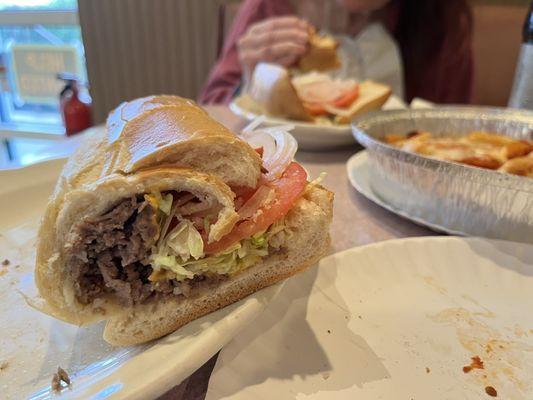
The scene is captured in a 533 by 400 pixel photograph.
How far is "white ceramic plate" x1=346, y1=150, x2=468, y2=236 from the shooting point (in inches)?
40.1

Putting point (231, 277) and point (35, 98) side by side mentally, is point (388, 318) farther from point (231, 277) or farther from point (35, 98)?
point (35, 98)

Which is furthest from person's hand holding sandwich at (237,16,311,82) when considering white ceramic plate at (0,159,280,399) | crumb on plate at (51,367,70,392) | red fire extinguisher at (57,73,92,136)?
red fire extinguisher at (57,73,92,136)

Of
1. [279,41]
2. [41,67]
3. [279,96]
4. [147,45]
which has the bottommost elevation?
[41,67]

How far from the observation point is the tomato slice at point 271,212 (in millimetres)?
656

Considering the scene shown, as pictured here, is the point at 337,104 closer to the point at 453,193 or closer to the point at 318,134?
the point at 318,134

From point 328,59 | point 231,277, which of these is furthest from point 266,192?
point 328,59

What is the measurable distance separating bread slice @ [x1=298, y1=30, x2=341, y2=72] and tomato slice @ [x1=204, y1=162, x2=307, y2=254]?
1544 millimetres

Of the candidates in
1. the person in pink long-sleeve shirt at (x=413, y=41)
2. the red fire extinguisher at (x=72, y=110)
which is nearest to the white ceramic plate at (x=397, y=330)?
the person in pink long-sleeve shirt at (x=413, y=41)

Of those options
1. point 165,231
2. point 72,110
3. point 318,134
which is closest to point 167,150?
point 165,231

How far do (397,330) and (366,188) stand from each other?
0.54 metres

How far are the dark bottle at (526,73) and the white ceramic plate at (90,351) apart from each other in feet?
4.78

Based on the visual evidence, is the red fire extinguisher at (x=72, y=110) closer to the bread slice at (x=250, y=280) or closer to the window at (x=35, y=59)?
the window at (x=35, y=59)

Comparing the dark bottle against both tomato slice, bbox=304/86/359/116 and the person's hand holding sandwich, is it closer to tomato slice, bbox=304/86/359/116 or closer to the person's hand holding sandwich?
tomato slice, bbox=304/86/359/116

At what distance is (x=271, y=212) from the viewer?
682 mm
